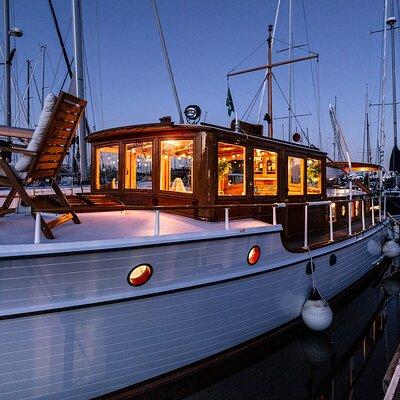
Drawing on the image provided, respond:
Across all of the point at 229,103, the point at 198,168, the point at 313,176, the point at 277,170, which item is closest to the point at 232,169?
the point at 198,168

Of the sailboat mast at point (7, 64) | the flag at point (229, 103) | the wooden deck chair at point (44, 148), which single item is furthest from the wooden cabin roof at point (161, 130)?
the sailboat mast at point (7, 64)

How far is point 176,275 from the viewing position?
4.36m

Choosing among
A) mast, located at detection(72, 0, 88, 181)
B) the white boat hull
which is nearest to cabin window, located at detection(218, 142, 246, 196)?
the white boat hull

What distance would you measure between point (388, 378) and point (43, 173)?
182 inches

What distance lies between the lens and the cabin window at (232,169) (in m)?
6.05

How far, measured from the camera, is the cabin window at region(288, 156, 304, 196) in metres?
7.32

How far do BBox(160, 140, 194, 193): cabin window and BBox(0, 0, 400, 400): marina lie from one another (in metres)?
0.02

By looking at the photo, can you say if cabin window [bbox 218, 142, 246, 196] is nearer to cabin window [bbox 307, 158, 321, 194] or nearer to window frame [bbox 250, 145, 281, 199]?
window frame [bbox 250, 145, 281, 199]

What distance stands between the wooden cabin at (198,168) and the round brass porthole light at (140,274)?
172 centimetres

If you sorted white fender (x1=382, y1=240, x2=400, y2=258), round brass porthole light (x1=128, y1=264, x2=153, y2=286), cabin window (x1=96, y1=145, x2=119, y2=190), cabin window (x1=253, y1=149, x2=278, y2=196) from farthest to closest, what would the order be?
white fender (x1=382, y1=240, x2=400, y2=258), cabin window (x1=96, y1=145, x2=119, y2=190), cabin window (x1=253, y1=149, x2=278, y2=196), round brass porthole light (x1=128, y1=264, x2=153, y2=286)

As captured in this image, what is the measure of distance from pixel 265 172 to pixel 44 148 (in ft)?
13.5

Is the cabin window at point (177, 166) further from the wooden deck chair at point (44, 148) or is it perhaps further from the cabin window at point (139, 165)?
the wooden deck chair at point (44, 148)

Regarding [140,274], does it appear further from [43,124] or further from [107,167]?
[107,167]

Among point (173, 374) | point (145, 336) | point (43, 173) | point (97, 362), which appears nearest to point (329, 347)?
point (173, 374)
